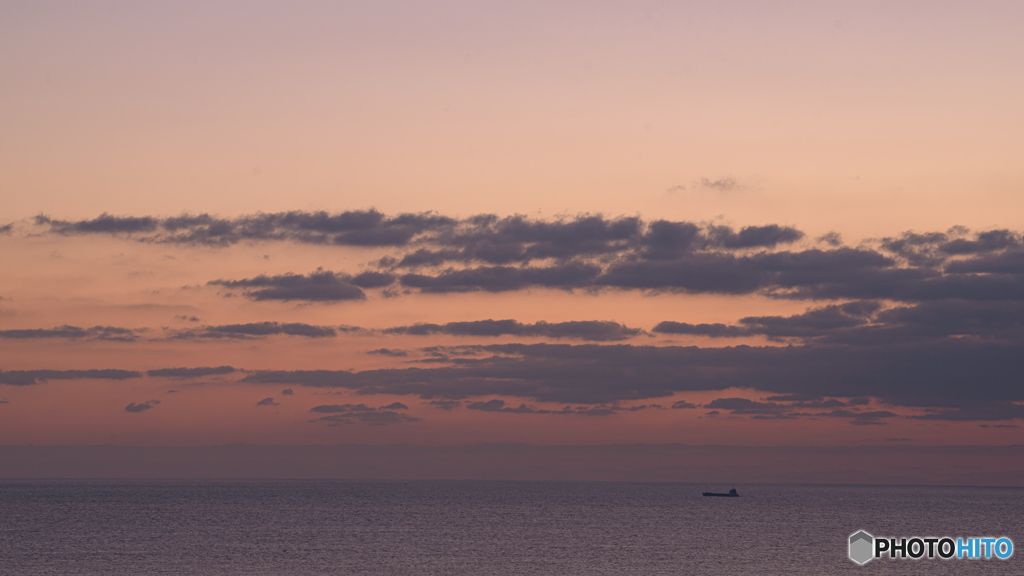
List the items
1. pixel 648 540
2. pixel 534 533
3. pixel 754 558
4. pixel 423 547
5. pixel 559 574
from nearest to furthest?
pixel 559 574, pixel 754 558, pixel 423 547, pixel 648 540, pixel 534 533

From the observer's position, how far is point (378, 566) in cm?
12562

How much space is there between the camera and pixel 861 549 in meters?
146

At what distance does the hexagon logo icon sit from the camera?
437 ft

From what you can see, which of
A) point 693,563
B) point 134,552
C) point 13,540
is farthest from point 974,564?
point 13,540

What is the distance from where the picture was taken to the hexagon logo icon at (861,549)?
133 meters

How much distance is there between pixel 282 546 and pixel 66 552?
99.6 feet

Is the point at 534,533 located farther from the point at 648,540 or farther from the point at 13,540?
the point at 13,540
